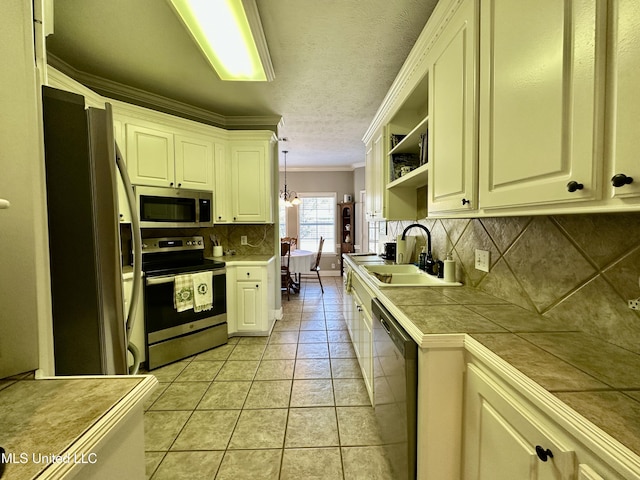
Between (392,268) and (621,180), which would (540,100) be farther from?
(392,268)

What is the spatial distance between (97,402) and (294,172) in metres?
6.39

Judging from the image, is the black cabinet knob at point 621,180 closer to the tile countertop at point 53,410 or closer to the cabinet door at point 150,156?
the tile countertop at point 53,410

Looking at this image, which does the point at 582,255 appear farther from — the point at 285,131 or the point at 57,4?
the point at 285,131

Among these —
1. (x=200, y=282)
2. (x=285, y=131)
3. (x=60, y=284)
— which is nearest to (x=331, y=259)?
(x=285, y=131)

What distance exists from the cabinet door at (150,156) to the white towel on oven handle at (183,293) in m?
0.99

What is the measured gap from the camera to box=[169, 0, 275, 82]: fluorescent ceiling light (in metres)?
1.51

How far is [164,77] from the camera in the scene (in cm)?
247

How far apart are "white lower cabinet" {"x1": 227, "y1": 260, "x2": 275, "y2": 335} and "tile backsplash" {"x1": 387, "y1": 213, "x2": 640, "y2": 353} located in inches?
84.8

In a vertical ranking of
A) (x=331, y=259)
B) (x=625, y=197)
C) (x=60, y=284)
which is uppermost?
(x=625, y=197)

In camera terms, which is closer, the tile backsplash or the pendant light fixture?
the tile backsplash

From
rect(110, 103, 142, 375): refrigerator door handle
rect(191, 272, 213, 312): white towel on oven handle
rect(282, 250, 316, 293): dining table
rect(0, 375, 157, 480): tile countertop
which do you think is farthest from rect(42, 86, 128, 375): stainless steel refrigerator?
rect(282, 250, 316, 293): dining table

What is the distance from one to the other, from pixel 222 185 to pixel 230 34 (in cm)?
170

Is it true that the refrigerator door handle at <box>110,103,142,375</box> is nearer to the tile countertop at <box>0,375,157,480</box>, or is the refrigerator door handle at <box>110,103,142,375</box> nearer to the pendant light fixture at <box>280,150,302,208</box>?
the tile countertop at <box>0,375,157,480</box>

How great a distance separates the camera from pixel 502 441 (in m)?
0.77
